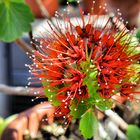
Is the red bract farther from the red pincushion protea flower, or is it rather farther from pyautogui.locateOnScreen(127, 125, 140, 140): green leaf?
pyautogui.locateOnScreen(127, 125, 140, 140): green leaf

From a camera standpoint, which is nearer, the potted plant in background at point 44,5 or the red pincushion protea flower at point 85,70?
the red pincushion protea flower at point 85,70

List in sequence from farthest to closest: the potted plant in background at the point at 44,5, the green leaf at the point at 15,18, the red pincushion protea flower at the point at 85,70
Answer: the potted plant in background at the point at 44,5, the green leaf at the point at 15,18, the red pincushion protea flower at the point at 85,70

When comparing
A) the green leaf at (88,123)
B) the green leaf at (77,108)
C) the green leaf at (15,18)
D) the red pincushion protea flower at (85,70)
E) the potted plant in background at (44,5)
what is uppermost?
the potted plant in background at (44,5)

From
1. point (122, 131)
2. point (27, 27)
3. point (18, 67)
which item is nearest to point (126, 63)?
point (27, 27)

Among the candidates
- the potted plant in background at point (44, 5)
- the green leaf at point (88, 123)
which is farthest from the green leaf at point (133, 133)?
the potted plant in background at point (44, 5)

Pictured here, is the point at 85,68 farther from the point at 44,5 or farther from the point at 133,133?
the point at 44,5

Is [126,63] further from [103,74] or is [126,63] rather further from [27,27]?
[27,27]

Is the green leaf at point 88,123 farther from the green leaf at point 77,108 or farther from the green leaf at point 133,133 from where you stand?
the green leaf at point 133,133
